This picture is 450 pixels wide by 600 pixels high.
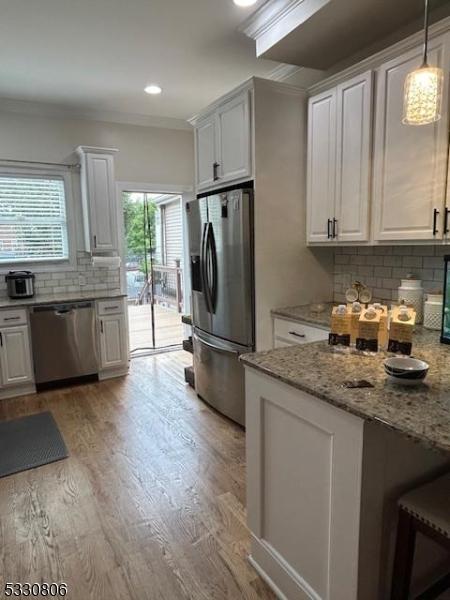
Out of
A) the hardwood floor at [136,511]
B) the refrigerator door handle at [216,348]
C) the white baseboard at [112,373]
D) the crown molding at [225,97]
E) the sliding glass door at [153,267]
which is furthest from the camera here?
the sliding glass door at [153,267]

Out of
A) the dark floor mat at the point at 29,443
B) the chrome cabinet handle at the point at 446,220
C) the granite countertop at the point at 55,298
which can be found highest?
the chrome cabinet handle at the point at 446,220

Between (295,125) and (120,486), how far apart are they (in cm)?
A: 266

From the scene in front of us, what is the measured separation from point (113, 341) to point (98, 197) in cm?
151

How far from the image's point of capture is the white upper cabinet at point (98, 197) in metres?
4.06

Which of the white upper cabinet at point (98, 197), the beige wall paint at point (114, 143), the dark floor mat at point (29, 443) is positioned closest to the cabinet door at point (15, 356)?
the dark floor mat at point (29, 443)

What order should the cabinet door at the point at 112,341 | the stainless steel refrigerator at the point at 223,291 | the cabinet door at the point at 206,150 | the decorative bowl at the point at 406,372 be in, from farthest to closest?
1. the cabinet door at the point at 112,341
2. the cabinet door at the point at 206,150
3. the stainless steel refrigerator at the point at 223,291
4. the decorative bowl at the point at 406,372

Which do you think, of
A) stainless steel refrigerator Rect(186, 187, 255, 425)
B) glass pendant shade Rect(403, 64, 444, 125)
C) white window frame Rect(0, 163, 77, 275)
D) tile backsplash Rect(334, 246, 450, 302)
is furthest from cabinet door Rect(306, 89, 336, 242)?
white window frame Rect(0, 163, 77, 275)

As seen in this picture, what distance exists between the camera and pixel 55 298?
4.00m

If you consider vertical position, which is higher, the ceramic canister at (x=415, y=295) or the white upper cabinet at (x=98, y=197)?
the white upper cabinet at (x=98, y=197)

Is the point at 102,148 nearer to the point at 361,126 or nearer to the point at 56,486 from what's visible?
the point at 361,126

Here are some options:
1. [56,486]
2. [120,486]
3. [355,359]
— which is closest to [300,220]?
[355,359]

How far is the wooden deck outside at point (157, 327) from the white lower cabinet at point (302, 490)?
3928 mm

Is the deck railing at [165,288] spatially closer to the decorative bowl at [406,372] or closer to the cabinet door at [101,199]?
the cabinet door at [101,199]

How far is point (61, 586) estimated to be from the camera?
1.68 metres
